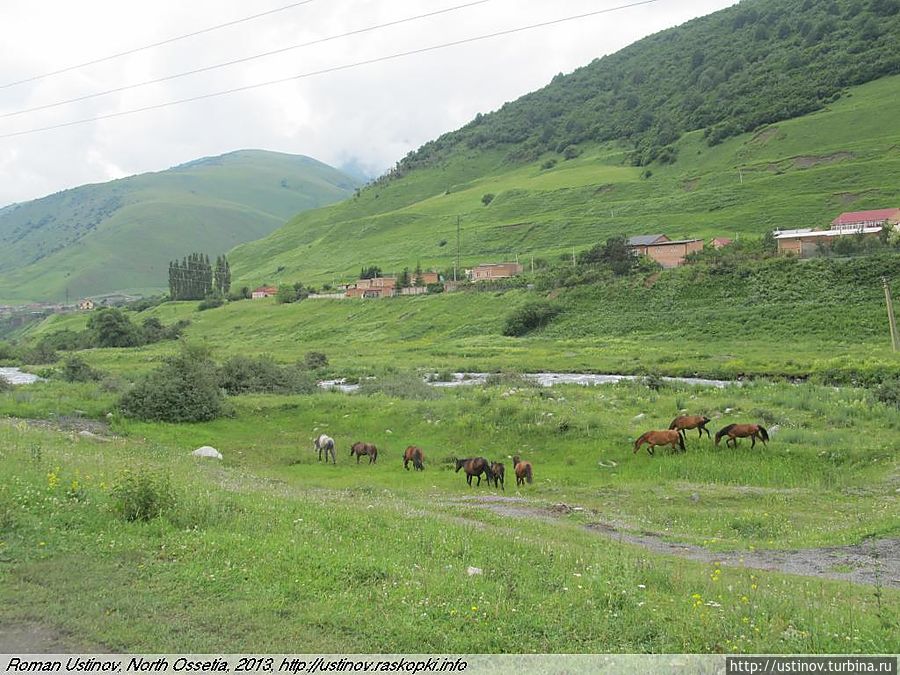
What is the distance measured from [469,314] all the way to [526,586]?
90.1 meters

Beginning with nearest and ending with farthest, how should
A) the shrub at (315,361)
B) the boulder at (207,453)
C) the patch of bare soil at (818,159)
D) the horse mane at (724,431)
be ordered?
1. the horse mane at (724,431)
2. the boulder at (207,453)
3. the shrub at (315,361)
4. the patch of bare soil at (818,159)

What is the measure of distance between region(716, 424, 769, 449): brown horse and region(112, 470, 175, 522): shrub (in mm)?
18615

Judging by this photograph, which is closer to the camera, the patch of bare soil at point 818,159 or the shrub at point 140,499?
the shrub at point 140,499

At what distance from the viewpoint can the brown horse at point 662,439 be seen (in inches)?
941

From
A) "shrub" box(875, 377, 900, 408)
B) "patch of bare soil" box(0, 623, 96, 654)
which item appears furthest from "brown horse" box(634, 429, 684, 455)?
"patch of bare soil" box(0, 623, 96, 654)

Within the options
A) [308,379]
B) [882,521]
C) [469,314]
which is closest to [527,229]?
[469,314]

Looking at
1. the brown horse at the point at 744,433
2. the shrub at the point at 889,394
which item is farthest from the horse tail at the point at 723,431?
the shrub at the point at 889,394

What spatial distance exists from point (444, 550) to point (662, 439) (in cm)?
1466

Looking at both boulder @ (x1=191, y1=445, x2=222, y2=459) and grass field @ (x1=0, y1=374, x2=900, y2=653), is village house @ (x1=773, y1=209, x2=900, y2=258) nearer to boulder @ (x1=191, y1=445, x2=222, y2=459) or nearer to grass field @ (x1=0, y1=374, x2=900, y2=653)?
grass field @ (x1=0, y1=374, x2=900, y2=653)

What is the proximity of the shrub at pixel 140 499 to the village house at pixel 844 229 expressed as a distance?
301 ft

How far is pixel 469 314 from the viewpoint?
99250 millimetres

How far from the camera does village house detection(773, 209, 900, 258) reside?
306ft

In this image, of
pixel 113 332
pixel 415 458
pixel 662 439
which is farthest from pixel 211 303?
pixel 662 439

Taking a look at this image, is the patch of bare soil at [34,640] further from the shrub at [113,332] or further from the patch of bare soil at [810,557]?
the shrub at [113,332]
